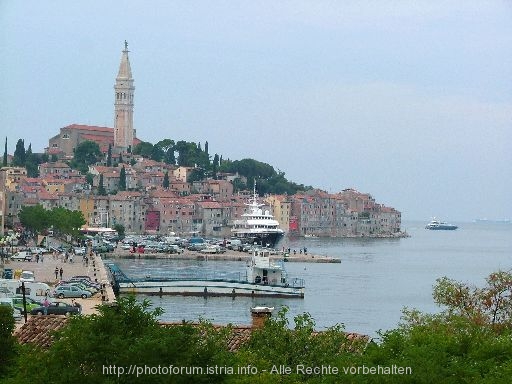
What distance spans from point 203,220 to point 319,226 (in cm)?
1809

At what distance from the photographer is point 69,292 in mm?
27781

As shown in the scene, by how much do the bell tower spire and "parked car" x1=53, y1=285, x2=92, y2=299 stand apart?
9071cm

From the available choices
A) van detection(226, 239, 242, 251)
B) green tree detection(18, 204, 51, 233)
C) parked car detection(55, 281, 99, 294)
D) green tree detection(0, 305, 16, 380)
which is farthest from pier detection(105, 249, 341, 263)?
green tree detection(0, 305, 16, 380)

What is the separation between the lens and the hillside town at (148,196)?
3765 inches

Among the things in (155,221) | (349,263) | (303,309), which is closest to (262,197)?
(155,221)

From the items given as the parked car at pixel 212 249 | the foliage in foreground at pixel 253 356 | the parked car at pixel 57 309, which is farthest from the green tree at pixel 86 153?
the foliage in foreground at pixel 253 356

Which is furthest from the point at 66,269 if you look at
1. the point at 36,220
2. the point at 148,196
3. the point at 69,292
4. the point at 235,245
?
the point at 148,196

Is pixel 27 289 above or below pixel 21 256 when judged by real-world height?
below

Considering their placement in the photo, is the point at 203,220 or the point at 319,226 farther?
the point at 319,226

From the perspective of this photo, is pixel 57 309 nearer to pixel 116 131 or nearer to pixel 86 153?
pixel 86 153

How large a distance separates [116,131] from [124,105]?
2526 mm

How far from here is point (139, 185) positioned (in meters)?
105

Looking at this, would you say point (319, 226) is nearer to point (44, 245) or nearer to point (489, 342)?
point (44, 245)

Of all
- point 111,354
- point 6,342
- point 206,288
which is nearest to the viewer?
point 111,354
